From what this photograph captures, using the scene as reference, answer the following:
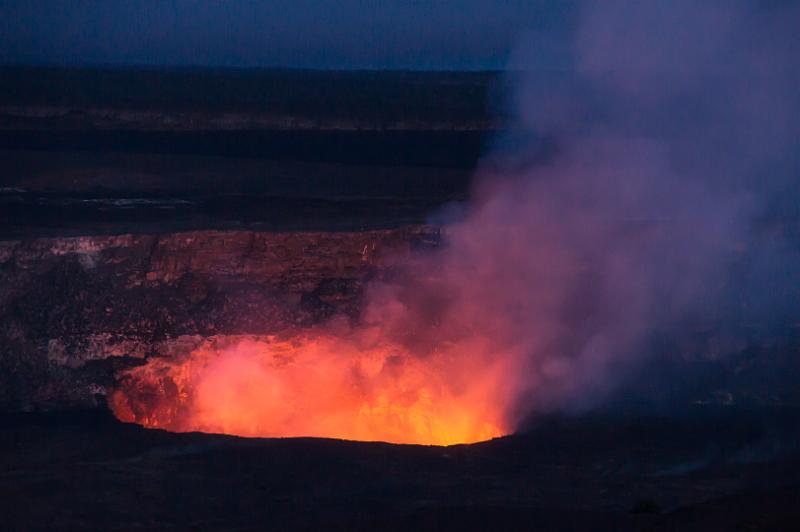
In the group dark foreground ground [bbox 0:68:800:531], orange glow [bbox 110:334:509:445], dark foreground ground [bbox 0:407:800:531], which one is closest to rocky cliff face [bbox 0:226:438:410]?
dark foreground ground [bbox 0:68:800:531]

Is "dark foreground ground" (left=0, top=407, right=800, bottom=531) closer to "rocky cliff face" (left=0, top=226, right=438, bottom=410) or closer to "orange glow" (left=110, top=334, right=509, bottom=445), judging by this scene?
"rocky cliff face" (left=0, top=226, right=438, bottom=410)

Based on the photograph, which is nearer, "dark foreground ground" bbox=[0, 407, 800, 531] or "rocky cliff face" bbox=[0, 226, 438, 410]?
"dark foreground ground" bbox=[0, 407, 800, 531]

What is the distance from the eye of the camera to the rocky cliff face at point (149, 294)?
409 inches

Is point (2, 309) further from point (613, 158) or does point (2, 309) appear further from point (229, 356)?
point (613, 158)

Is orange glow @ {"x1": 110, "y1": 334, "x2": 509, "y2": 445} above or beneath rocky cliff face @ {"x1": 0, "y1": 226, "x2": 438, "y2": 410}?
beneath

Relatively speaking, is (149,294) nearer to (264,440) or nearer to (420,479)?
(264,440)

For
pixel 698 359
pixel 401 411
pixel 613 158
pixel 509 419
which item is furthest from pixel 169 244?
pixel 698 359

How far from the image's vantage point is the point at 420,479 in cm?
755

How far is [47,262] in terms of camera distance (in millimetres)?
11000

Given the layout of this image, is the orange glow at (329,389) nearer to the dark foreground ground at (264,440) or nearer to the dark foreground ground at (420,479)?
the dark foreground ground at (264,440)

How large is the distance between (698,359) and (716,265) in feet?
4.32

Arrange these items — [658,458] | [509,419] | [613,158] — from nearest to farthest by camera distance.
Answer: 1. [658,458]
2. [509,419]
3. [613,158]

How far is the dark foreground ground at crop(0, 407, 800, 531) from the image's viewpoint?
21.6ft

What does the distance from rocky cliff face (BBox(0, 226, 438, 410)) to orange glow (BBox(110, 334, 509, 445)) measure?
0.30 m
